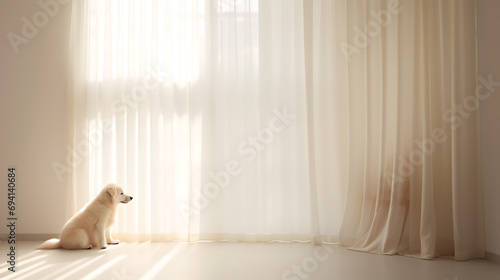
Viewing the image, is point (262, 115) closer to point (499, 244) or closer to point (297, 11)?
point (297, 11)

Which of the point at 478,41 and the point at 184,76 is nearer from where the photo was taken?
the point at 478,41

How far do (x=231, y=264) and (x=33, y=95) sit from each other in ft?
7.64

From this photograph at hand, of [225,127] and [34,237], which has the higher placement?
[225,127]

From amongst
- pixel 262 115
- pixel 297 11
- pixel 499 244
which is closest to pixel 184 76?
pixel 262 115

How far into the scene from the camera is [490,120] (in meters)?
3.18

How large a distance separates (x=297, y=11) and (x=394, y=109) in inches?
44.0

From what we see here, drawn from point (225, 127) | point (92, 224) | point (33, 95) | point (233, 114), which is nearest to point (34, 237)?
point (92, 224)

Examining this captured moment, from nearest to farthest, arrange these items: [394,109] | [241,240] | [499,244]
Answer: [499,244] < [394,109] < [241,240]

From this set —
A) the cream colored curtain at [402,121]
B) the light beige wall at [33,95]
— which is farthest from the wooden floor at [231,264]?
the light beige wall at [33,95]

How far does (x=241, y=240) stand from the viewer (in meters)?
3.85

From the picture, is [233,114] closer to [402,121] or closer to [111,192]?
[111,192]

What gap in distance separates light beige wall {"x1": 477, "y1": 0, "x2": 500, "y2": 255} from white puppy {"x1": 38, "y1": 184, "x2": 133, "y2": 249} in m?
2.63

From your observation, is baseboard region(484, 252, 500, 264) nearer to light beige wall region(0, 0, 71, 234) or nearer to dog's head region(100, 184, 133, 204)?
dog's head region(100, 184, 133, 204)

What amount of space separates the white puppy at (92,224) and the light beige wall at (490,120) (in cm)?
263
